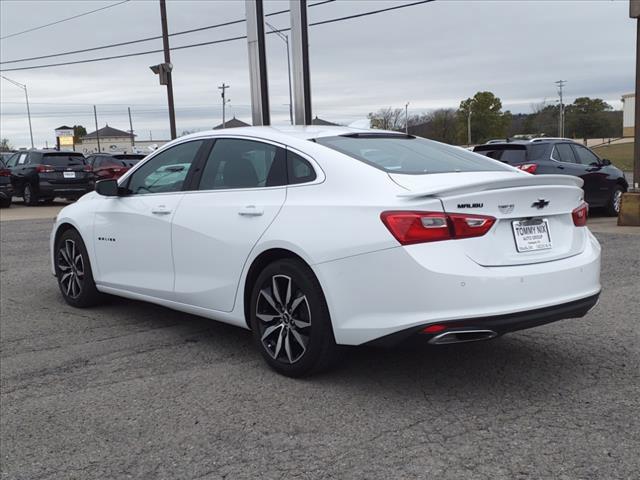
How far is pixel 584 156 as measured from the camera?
13430 millimetres

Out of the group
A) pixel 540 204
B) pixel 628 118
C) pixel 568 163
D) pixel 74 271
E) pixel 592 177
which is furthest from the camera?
pixel 628 118

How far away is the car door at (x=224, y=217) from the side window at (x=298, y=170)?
6 centimetres

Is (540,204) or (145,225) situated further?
(145,225)

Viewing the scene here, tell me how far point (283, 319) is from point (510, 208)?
153 centimetres

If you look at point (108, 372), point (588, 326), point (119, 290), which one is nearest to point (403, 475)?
point (108, 372)

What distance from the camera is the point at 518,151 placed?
12.6m

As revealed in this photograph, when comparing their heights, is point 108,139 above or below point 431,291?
above

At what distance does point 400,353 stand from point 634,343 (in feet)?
5.51

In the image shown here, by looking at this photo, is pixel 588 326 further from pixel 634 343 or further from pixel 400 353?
pixel 400 353

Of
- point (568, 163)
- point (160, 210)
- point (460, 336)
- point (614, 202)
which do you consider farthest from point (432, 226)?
point (614, 202)

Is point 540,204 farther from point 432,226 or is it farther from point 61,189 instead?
point 61,189

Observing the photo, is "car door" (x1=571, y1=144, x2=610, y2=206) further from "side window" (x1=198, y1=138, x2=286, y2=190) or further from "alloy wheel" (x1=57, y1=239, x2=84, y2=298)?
"alloy wheel" (x1=57, y1=239, x2=84, y2=298)

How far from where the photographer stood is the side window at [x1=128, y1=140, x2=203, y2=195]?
5273mm

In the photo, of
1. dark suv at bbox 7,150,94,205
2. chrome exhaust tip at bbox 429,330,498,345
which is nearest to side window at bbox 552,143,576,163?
chrome exhaust tip at bbox 429,330,498,345
